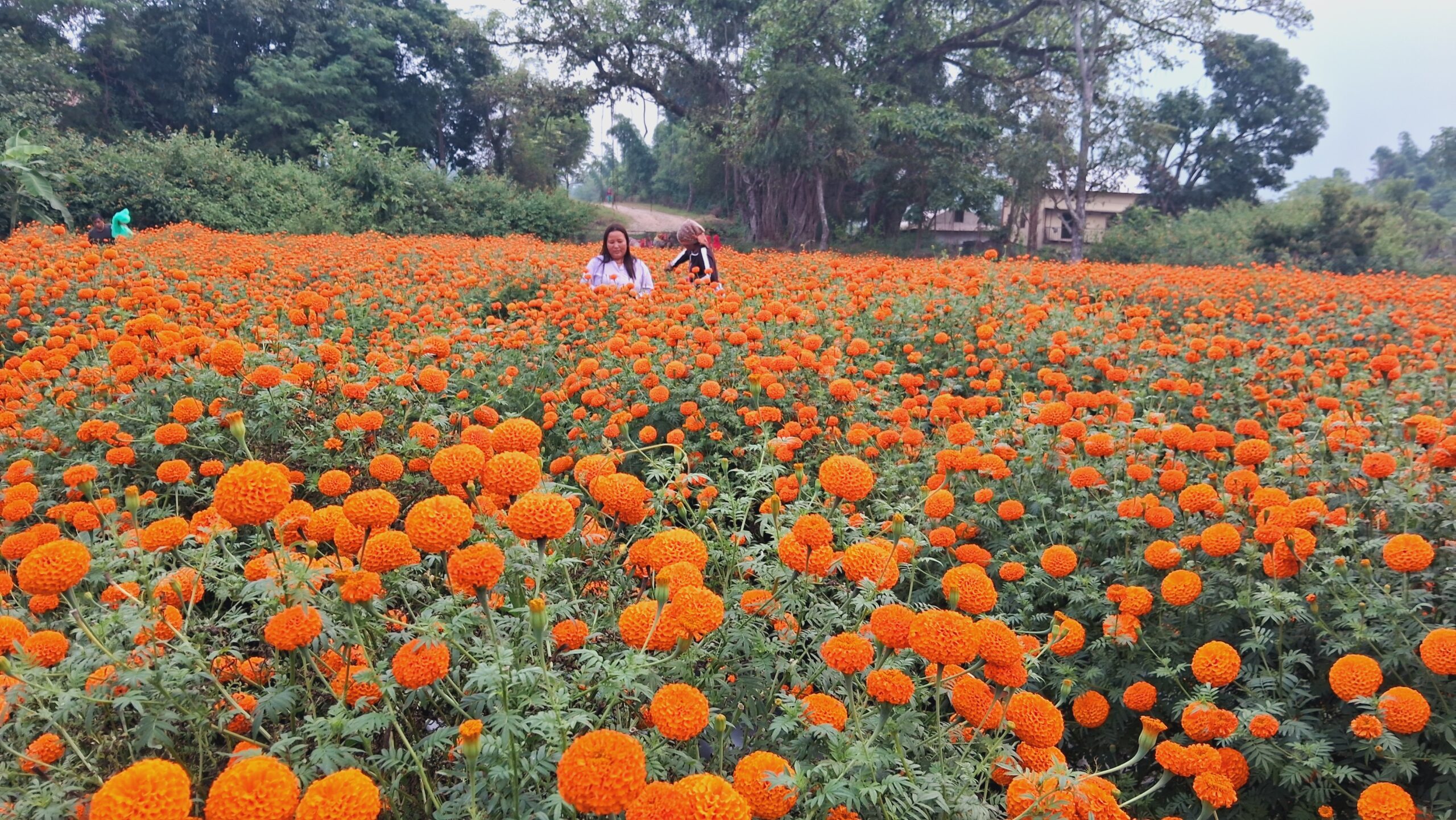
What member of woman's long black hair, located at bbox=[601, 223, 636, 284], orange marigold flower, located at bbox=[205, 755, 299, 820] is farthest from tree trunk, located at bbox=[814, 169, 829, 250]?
orange marigold flower, located at bbox=[205, 755, 299, 820]

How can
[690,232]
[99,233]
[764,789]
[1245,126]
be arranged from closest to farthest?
[764,789]
[690,232]
[99,233]
[1245,126]

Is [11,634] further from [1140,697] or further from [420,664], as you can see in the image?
[1140,697]

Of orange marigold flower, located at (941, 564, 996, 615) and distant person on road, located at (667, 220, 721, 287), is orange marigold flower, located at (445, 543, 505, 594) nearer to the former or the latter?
orange marigold flower, located at (941, 564, 996, 615)

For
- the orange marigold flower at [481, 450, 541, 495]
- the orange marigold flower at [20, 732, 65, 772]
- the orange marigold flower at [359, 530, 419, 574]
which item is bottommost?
the orange marigold flower at [20, 732, 65, 772]

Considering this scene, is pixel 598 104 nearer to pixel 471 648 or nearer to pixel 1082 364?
pixel 1082 364

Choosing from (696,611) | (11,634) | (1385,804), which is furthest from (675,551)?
(1385,804)

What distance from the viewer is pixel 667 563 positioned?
4.34 feet

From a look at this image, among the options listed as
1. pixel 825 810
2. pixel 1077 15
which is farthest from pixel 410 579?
pixel 1077 15

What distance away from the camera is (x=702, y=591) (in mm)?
1195

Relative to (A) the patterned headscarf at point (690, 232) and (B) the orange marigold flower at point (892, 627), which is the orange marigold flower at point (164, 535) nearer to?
(B) the orange marigold flower at point (892, 627)

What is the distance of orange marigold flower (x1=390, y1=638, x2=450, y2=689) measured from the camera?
3.45ft

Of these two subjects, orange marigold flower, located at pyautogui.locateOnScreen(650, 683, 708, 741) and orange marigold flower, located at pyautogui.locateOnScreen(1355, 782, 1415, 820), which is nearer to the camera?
orange marigold flower, located at pyautogui.locateOnScreen(650, 683, 708, 741)

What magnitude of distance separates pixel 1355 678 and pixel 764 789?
1348 millimetres

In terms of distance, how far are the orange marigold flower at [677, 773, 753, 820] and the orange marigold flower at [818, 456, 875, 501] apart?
85 cm
